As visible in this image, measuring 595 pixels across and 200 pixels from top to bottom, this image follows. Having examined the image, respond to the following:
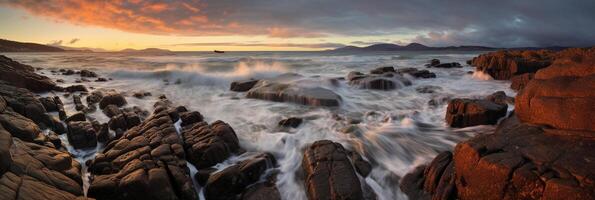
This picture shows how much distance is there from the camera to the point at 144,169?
518 centimetres

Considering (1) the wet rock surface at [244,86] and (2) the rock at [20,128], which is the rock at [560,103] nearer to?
(2) the rock at [20,128]

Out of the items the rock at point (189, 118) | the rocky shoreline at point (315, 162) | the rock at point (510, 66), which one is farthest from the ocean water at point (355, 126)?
the rock at point (510, 66)

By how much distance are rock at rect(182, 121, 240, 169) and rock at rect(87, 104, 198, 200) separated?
0.88ft

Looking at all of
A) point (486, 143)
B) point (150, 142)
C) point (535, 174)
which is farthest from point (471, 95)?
point (150, 142)

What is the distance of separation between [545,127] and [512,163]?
1.42 metres

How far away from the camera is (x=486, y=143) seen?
4926mm

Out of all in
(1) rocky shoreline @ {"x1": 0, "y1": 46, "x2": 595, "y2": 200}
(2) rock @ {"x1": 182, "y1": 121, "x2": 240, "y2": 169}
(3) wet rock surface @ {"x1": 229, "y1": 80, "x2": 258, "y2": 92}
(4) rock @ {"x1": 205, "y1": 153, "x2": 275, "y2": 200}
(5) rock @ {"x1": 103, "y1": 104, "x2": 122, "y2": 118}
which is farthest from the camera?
(3) wet rock surface @ {"x1": 229, "y1": 80, "x2": 258, "y2": 92}

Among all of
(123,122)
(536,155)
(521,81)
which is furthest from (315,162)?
(521,81)

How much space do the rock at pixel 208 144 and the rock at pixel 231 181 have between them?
2.28 feet

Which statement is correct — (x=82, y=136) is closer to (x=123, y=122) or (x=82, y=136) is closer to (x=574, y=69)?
(x=123, y=122)

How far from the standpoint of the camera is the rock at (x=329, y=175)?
486 cm

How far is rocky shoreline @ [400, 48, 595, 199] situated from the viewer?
3.88 meters

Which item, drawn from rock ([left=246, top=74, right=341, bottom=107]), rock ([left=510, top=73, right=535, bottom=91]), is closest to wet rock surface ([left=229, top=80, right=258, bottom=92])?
rock ([left=246, top=74, right=341, bottom=107])

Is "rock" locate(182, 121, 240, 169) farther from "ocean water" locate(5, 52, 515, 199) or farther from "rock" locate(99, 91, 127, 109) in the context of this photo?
"rock" locate(99, 91, 127, 109)
